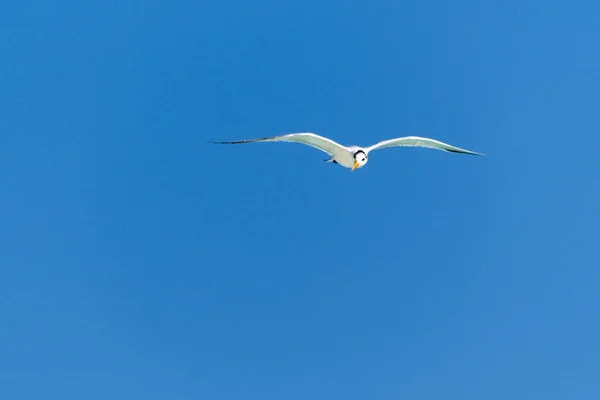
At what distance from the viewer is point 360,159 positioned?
33.8m

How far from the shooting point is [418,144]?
36.9 meters

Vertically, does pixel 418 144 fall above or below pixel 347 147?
above

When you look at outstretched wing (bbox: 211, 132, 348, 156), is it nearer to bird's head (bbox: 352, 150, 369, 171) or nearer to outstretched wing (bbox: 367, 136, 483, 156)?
bird's head (bbox: 352, 150, 369, 171)

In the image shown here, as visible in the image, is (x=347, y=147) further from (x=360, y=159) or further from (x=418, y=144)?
(x=418, y=144)

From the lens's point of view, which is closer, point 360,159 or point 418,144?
point 360,159

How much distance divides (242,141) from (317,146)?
5.71 m

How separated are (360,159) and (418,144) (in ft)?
15.1

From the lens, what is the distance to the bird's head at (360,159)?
33.7 metres

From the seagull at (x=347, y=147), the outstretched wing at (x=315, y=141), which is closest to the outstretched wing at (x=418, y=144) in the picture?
the seagull at (x=347, y=147)

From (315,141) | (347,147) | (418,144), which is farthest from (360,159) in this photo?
Answer: (418,144)

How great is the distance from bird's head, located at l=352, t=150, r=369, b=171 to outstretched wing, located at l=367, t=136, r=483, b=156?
1057 millimetres

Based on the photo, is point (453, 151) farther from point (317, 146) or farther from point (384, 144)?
point (317, 146)

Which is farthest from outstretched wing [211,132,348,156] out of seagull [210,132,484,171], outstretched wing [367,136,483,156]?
outstretched wing [367,136,483,156]

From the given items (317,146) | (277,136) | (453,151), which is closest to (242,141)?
(277,136)
